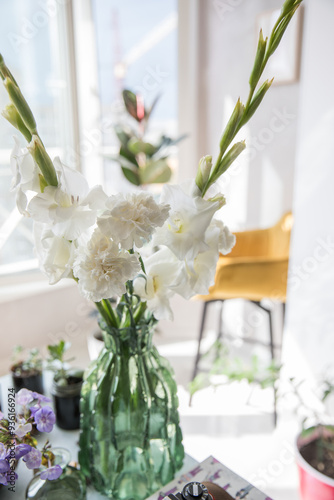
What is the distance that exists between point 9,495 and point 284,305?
5.21ft

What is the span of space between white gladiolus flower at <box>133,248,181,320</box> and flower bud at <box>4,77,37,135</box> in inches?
9.8

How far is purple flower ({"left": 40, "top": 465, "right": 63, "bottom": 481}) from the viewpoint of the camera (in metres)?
0.68

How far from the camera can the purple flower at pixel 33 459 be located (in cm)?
65

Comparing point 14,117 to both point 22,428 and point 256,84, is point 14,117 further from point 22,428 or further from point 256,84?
point 22,428

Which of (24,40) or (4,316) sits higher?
(24,40)

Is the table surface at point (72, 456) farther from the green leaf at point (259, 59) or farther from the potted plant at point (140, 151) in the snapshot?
the potted plant at point (140, 151)

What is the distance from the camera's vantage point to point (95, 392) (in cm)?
76

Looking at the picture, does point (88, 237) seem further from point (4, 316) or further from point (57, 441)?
point (4, 316)

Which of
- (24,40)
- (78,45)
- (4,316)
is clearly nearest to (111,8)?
(78,45)

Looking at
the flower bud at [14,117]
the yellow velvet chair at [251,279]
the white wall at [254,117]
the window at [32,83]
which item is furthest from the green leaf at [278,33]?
the window at [32,83]

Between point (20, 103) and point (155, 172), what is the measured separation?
5.52 ft

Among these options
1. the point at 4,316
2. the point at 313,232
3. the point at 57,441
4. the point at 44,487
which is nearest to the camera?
the point at 44,487

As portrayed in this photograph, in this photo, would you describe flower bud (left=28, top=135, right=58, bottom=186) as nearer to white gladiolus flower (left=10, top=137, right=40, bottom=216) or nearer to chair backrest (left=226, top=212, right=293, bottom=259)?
white gladiolus flower (left=10, top=137, right=40, bottom=216)

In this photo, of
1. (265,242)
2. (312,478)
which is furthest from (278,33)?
(265,242)
